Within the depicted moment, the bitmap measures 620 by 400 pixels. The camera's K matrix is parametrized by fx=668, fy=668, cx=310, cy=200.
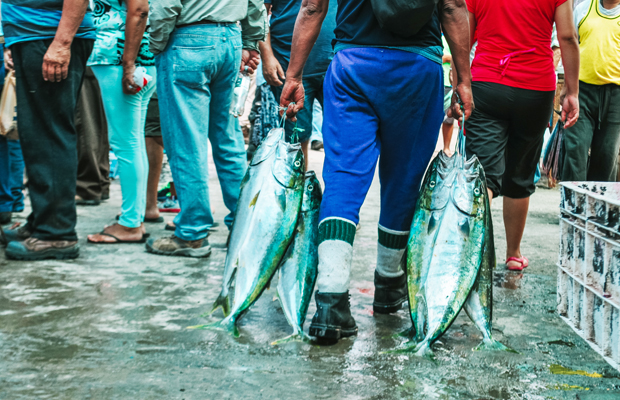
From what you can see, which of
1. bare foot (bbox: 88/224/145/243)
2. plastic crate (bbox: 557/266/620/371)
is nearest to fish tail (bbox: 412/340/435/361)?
plastic crate (bbox: 557/266/620/371)

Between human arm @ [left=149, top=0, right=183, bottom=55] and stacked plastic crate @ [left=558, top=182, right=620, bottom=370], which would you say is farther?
human arm @ [left=149, top=0, right=183, bottom=55]

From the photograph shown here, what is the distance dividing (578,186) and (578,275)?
1.14 feet

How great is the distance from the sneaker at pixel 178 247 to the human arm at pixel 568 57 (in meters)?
2.46

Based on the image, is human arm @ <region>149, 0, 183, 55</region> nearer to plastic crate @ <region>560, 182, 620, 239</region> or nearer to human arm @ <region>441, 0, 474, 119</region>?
human arm @ <region>441, 0, 474, 119</region>

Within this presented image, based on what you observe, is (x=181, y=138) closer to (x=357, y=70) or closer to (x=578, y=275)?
(x=357, y=70)

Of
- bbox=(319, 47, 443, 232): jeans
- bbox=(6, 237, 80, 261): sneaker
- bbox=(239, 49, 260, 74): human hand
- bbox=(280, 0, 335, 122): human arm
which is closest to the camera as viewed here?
bbox=(319, 47, 443, 232): jeans

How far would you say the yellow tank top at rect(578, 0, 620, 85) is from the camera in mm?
5051

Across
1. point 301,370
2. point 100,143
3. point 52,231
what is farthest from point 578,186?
point 100,143

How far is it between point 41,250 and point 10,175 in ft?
4.70

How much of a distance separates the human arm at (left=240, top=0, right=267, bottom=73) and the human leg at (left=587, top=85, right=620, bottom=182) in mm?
2606

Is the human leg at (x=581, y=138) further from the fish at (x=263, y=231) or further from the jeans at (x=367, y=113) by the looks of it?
the fish at (x=263, y=231)

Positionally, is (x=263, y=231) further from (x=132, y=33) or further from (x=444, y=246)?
(x=132, y=33)

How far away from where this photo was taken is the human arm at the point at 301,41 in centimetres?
304

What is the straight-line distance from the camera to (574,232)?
7.76ft
